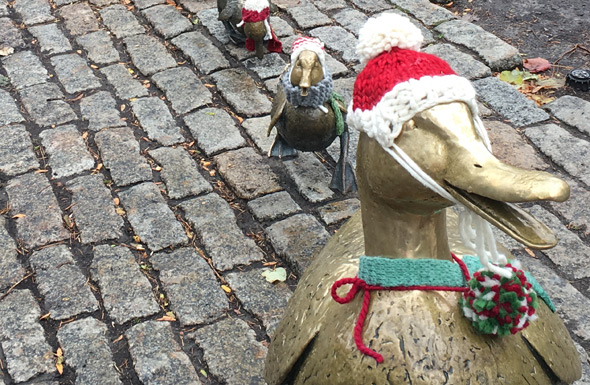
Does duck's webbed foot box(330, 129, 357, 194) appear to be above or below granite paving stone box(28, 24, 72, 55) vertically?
above

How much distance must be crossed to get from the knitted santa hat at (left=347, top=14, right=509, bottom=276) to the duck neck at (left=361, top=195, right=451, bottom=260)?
73mm

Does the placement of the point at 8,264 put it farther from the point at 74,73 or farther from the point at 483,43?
the point at 483,43

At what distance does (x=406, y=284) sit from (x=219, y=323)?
1465mm

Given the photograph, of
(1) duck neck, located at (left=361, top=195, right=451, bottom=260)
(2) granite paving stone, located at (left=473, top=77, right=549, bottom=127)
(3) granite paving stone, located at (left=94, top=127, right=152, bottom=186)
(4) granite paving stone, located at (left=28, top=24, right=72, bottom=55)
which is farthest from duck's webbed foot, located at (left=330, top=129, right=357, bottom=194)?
(4) granite paving stone, located at (left=28, top=24, right=72, bottom=55)

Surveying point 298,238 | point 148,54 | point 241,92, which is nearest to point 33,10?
point 148,54

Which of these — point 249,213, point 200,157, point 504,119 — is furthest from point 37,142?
point 504,119

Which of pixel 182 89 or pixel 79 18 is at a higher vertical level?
pixel 182 89

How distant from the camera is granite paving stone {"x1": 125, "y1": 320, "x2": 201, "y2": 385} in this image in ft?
9.57

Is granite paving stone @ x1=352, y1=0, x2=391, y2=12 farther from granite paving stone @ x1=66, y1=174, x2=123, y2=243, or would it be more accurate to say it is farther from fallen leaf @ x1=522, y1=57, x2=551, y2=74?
granite paving stone @ x1=66, y1=174, x2=123, y2=243

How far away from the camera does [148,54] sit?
16.6ft

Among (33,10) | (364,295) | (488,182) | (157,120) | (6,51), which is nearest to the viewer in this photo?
(488,182)

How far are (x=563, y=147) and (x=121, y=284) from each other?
101 inches

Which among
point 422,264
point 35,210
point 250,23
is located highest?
point 422,264

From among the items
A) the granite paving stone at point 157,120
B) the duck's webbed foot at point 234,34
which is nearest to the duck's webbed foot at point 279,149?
the granite paving stone at point 157,120
